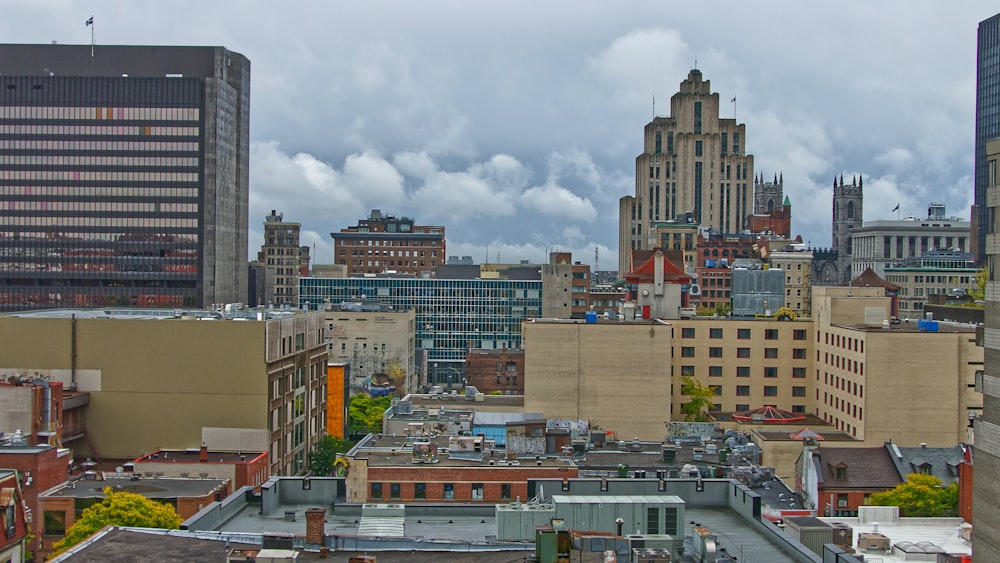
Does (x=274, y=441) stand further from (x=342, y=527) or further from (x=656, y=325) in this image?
(x=342, y=527)

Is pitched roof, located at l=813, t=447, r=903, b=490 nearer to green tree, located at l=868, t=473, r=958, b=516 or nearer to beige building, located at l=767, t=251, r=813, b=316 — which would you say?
Result: green tree, located at l=868, t=473, r=958, b=516

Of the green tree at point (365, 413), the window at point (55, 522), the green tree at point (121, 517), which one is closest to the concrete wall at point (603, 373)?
the green tree at point (365, 413)

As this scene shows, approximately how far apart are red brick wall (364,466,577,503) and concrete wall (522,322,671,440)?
3329cm

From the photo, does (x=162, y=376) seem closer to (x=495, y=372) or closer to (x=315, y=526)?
(x=315, y=526)

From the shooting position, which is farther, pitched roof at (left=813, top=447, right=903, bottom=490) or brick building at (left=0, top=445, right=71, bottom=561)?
pitched roof at (left=813, top=447, right=903, bottom=490)

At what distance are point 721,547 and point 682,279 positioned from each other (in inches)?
3610

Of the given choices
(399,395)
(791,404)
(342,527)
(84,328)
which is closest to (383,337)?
(399,395)

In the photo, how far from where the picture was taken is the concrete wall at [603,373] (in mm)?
100250

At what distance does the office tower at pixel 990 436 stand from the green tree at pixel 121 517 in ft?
130

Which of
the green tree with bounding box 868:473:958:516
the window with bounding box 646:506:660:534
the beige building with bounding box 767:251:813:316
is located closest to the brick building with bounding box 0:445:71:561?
the window with bounding box 646:506:660:534

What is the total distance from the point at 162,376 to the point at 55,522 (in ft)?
74.2

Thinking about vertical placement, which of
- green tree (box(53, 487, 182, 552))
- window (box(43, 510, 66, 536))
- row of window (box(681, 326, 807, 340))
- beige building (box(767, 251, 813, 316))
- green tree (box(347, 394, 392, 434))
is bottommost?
green tree (box(347, 394, 392, 434))

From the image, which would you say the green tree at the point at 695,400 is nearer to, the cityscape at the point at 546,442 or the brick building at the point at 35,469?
the cityscape at the point at 546,442

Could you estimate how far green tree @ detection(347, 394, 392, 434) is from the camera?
14112 centimetres
